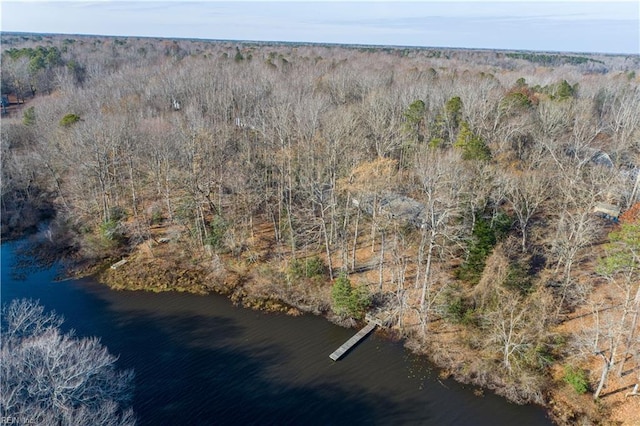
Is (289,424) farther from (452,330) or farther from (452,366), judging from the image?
(452,330)

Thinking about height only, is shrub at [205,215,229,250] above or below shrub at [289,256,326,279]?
above

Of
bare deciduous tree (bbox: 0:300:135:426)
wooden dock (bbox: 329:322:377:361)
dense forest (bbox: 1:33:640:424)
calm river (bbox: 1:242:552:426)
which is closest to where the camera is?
bare deciduous tree (bbox: 0:300:135:426)

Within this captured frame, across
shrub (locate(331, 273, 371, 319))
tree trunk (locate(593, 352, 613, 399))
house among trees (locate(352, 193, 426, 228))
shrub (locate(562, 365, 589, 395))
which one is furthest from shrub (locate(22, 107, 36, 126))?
tree trunk (locate(593, 352, 613, 399))

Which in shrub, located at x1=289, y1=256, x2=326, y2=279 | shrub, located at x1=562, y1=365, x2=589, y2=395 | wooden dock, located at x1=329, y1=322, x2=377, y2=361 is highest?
shrub, located at x1=289, y1=256, x2=326, y2=279

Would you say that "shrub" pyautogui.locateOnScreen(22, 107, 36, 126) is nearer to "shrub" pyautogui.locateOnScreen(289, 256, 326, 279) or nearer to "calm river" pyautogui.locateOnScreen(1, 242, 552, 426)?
"calm river" pyautogui.locateOnScreen(1, 242, 552, 426)

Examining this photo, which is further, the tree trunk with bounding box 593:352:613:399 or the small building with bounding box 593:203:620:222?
the small building with bounding box 593:203:620:222

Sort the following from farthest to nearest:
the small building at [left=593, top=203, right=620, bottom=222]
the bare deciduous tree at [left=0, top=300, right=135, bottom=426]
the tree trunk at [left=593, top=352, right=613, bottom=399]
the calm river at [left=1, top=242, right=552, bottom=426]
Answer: the small building at [left=593, top=203, right=620, bottom=222] < the calm river at [left=1, top=242, right=552, bottom=426] < the tree trunk at [left=593, top=352, right=613, bottom=399] < the bare deciduous tree at [left=0, top=300, right=135, bottom=426]

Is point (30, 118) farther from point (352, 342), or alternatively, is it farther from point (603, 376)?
point (603, 376)

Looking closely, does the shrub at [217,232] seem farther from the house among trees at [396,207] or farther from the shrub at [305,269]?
the house among trees at [396,207]
